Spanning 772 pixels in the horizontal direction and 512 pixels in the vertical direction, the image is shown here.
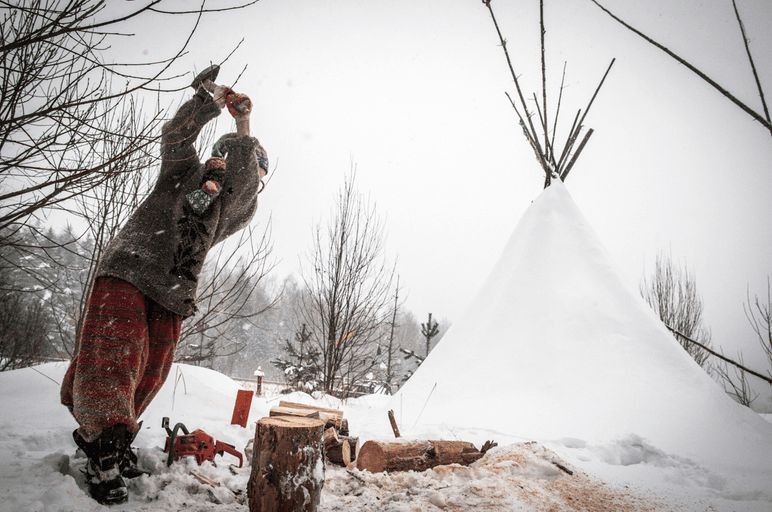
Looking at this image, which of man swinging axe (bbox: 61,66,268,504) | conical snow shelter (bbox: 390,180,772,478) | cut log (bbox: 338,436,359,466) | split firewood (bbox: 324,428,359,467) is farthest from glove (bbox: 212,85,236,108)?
conical snow shelter (bbox: 390,180,772,478)

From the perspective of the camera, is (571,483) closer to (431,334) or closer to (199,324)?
(199,324)

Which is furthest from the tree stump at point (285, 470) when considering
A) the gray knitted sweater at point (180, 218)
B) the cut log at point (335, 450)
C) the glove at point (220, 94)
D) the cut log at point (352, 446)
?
the glove at point (220, 94)

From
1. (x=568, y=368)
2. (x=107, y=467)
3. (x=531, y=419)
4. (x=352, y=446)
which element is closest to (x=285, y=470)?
(x=107, y=467)

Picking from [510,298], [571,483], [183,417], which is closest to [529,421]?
[571,483]

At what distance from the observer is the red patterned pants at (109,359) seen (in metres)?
1.22

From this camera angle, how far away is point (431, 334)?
10648 millimetres

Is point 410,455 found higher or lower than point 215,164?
lower

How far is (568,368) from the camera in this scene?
9.03 feet

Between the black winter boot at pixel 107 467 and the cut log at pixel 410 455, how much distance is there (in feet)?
3.82

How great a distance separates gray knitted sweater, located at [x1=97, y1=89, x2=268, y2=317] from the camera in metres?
1.40

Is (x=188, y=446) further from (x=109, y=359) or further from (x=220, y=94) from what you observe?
(x=220, y=94)

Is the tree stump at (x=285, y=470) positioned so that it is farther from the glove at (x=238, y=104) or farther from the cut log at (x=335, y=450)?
the glove at (x=238, y=104)

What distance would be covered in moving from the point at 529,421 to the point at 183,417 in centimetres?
243

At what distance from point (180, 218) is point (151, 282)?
310 mm
